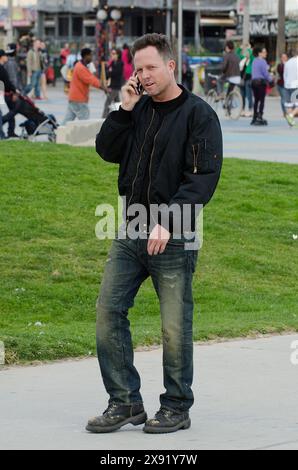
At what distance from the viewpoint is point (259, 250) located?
1285 centimetres

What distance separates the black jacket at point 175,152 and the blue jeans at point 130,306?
262 millimetres

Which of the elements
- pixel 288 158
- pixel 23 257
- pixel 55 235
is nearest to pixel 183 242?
pixel 23 257

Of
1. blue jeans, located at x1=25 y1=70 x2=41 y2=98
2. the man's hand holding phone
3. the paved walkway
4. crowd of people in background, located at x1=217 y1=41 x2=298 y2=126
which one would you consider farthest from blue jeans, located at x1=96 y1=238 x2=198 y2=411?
blue jeans, located at x1=25 y1=70 x2=41 y2=98

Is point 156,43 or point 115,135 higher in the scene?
point 156,43

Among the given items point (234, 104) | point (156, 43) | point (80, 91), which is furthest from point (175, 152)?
point (234, 104)

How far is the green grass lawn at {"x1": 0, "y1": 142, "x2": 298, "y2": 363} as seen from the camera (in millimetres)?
9188

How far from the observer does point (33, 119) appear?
70.9 feet

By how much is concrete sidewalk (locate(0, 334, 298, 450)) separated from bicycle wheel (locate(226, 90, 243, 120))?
2314 cm

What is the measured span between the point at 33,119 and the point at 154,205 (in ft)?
51.7

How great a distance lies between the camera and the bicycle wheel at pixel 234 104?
31316mm

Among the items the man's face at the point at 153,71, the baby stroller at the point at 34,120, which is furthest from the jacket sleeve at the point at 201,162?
the baby stroller at the point at 34,120

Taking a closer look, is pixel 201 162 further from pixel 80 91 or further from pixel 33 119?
pixel 80 91

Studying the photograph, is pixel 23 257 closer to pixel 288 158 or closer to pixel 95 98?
pixel 288 158
